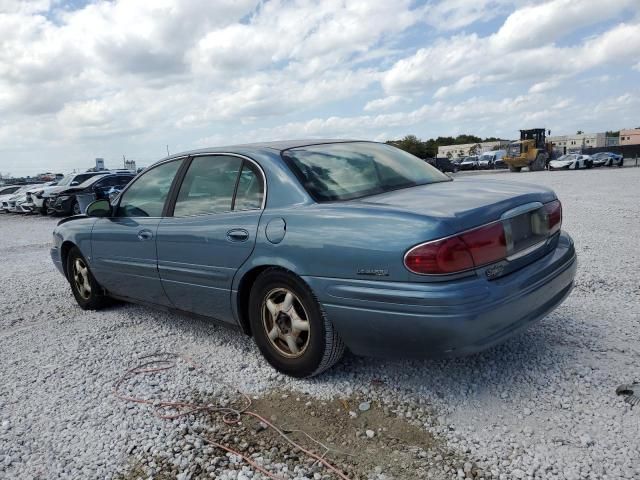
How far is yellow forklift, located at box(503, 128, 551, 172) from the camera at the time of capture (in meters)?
34.8

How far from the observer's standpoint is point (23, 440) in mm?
2658

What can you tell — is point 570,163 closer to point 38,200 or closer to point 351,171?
point 38,200

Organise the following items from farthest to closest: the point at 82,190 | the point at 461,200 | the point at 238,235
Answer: the point at 82,190, the point at 238,235, the point at 461,200

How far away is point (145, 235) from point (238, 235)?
1140 mm

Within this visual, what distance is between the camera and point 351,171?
10.7 ft

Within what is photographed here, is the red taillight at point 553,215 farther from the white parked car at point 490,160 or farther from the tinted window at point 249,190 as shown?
the white parked car at point 490,160

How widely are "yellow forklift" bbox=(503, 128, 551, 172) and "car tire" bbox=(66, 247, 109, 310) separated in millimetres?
34379

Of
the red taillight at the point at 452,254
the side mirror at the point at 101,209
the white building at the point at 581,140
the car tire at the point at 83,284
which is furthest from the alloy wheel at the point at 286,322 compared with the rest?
the white building at the point at 581,140

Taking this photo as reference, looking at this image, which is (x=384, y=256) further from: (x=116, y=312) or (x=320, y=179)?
(x=116, y=312)

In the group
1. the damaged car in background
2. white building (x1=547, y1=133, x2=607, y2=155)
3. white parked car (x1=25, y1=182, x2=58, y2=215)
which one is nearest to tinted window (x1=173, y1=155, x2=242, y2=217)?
the damaged car in background

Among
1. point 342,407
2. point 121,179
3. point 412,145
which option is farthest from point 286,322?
point 412,145

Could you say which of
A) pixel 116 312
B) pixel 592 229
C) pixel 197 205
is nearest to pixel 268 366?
pixel 197 205

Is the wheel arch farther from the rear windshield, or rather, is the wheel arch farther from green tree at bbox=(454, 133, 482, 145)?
green tree at bbox=(454, 133, 482, 145)

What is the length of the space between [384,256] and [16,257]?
344 inches
